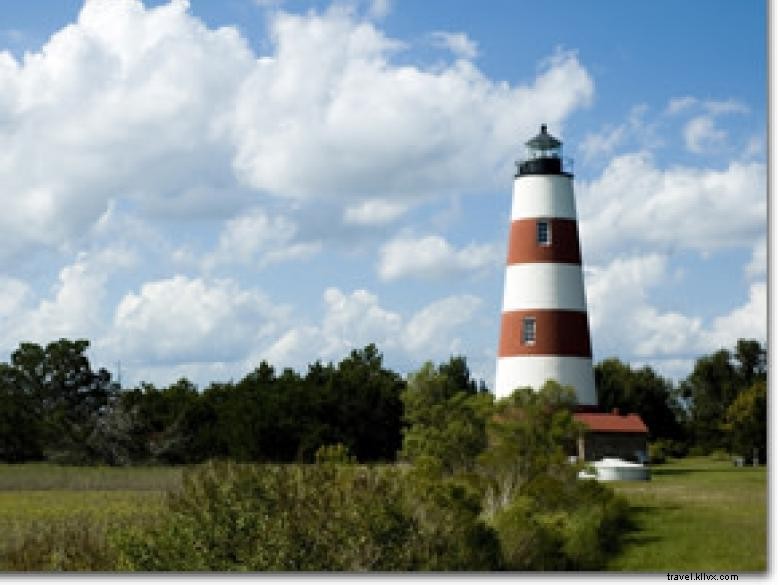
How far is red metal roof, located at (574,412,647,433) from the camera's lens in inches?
1361

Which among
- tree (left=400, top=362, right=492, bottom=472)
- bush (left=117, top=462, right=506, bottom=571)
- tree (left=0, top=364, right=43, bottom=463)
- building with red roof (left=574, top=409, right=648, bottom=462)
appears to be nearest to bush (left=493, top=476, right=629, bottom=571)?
bush (left=117, top=462, right=506, bottom=571)

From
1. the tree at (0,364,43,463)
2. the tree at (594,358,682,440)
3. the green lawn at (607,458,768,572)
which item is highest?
the tree at (594,358,682,440)

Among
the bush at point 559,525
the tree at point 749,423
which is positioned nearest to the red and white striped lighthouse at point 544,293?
the tree at point 749,423

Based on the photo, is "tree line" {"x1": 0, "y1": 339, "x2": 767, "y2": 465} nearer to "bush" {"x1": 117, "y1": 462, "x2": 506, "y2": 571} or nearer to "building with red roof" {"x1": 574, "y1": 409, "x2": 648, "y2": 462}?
"building with red roof" {"x1": 574, "y1": 409, "x2": 648, "y2": 462}

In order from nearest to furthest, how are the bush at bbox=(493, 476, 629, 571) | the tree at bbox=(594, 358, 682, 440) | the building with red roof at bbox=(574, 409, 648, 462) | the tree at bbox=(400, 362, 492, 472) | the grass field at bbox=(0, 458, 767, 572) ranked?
the bush at bbox=(493, 476, 629, 571), the grass field at bbox=(0, 458, 767, 572), the tree at bbox=(400, 362, 492, 472), the building with red roof at bbox=(574, 409, 648, 462), the tree at bbox=(594, 358, 682, 440)

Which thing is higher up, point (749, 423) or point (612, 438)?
point (749, 423)

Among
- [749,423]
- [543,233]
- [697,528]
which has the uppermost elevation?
[543,233]

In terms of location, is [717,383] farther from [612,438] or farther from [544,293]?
[544,293]

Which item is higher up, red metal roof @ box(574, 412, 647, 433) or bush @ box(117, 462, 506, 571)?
red metal roof @ box(574, 412, 647, 433)

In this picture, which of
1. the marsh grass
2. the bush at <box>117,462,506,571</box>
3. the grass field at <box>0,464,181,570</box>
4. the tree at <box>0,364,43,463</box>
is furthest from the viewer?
the tree at <box>0,364,43,463</box>

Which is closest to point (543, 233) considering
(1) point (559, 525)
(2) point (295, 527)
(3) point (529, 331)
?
(3) point (529, 331)

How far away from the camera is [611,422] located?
3591 cm

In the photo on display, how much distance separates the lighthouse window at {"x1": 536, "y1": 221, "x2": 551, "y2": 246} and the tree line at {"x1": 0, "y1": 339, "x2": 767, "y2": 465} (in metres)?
4.44

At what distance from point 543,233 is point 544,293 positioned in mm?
1632
